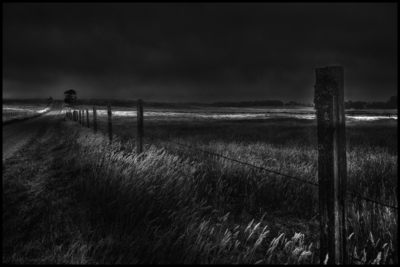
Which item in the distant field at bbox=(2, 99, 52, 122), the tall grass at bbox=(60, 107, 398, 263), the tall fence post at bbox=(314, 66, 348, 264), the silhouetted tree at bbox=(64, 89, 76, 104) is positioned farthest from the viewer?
the silhouetted tree at bbox=(64, 89, 76, 104)

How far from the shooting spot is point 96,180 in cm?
430

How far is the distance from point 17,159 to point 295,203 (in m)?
8.46

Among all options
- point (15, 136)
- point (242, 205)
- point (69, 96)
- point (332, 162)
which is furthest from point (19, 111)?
point (69, 96)

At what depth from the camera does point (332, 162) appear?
83.0 inches

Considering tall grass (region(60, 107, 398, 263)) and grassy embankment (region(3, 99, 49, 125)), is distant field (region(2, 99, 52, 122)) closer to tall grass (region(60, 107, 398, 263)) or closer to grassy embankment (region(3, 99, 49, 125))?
grassy embankment (region(3, 99, 49, 125))

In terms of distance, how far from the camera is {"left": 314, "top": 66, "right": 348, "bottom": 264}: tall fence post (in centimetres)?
211

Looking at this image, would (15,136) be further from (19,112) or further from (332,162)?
(19,112)

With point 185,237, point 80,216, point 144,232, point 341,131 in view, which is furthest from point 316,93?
point 80,216

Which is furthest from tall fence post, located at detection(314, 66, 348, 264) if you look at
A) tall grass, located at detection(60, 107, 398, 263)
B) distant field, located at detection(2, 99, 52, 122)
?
distant field, located at detection(2, 99, 52, 122)

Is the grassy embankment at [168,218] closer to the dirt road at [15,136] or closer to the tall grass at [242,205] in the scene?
the tall grass at [242,205]

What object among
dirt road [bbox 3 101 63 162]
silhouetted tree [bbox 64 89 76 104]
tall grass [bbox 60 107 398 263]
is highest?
silhouetted tree [bbox 64 89 76 104]

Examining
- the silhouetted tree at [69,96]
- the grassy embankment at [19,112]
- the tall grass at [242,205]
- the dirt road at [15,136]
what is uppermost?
the silhouetted tree at [69,96]

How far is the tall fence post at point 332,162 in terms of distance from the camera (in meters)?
2.11

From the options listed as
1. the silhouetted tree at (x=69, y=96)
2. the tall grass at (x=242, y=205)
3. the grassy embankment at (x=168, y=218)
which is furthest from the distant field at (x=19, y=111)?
the tall grass at (x=242, y=205)
